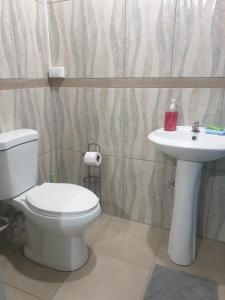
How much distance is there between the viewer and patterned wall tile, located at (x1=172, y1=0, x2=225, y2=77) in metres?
1.39

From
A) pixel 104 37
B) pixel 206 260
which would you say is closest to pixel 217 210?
pixel 206 260

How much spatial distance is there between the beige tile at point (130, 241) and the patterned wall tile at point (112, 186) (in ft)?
0.34

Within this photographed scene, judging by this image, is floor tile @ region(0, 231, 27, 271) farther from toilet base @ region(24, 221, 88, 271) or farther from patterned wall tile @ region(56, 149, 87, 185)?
patterned wall tile @ region(56, 149, 87, 185)

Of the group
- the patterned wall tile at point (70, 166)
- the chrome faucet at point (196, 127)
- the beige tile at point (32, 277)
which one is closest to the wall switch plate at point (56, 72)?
the patterned wall tile at point (70, 166)

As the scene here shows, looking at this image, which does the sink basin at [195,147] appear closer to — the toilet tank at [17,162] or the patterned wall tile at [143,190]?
the patterned wall tile at [143,190]

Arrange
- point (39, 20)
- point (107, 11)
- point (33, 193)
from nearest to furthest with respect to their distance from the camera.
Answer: point (33, 193) < point (107, 11) < point (39, 20)

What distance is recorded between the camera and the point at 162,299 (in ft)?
4.25

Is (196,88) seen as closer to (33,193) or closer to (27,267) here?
(33,193)

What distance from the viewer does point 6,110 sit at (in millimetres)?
1570

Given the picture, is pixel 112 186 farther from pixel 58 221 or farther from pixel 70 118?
pixel 58 221

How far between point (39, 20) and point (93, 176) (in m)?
1.29

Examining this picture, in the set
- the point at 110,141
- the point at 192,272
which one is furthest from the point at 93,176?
the point at 192,272

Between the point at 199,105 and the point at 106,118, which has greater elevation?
the point at 199,105

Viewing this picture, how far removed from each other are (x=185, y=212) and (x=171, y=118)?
611mm
